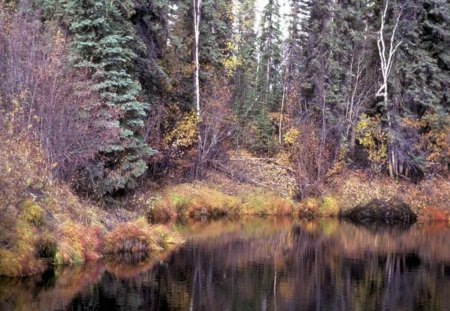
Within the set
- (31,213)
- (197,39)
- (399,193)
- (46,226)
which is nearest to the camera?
(31,213)

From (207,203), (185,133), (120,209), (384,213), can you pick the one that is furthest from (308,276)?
(384,213)

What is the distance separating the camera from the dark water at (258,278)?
13188mm

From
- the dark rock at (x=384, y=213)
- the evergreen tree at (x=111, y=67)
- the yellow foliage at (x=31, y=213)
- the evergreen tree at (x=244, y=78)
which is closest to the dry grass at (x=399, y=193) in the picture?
the dark rock at (x=384, y=213)

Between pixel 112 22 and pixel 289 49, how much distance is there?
19346 millimetres

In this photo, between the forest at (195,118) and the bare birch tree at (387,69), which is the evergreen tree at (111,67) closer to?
the forest at (195,118)

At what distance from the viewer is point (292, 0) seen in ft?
128

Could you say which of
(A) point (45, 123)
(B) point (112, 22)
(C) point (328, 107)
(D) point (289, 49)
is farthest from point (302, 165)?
(A) point (45, 123)

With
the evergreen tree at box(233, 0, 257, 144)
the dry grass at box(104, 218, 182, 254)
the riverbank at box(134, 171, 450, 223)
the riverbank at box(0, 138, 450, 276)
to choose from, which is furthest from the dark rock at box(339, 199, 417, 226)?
the dry grass at box(104, 218, 182, 254)

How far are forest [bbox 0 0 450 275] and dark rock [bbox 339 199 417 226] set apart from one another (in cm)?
82

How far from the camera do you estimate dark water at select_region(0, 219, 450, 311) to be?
13.2 meters

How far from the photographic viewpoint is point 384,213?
31.3 metres

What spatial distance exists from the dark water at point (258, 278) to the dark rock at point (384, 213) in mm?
6818

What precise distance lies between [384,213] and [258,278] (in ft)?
55.3

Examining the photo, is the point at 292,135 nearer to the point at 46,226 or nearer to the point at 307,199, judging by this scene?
the point at 307,199
